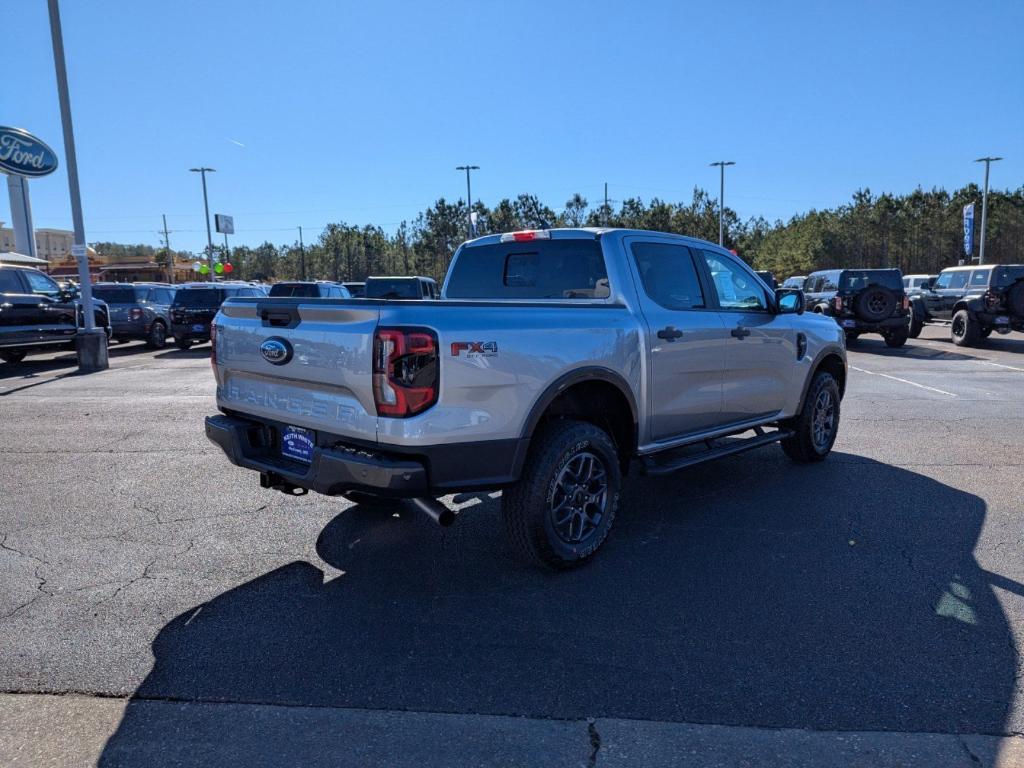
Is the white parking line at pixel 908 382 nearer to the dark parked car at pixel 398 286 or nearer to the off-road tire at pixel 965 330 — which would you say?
the off-road tire at pixel 965 330

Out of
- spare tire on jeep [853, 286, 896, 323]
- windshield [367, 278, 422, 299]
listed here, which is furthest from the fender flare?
windshield [367, 278, 422, 299]

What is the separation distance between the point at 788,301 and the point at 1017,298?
45.4 ft

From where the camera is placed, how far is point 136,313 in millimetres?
18969

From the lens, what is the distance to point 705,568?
4156mm

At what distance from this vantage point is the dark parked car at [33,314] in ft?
45.0

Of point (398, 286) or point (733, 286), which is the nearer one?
point (733, 286)

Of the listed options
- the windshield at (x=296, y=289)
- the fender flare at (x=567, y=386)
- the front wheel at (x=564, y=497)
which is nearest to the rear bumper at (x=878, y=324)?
the windshield at (x=296, y=289)

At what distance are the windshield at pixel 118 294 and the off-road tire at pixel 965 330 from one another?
20.9 metres

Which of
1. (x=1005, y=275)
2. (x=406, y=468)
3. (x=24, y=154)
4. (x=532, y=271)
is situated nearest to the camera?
(x=406, y=468)

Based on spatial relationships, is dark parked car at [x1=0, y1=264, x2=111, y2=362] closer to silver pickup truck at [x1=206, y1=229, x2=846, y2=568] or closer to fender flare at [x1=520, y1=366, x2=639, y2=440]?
silver pickup truck at [x1=206, y1=229, x2=846, y2=568]

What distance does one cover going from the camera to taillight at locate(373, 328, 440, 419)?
11.0 ft

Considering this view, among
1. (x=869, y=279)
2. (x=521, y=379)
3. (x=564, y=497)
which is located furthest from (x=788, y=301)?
(x=869, y=279)

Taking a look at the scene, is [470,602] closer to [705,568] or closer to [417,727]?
[417,727]

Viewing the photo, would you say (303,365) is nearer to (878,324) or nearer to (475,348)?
(475,348)
